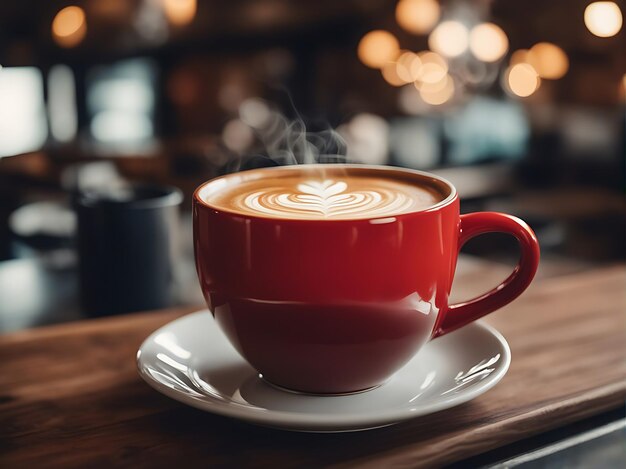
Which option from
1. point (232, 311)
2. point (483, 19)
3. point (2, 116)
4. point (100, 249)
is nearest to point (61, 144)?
point (2, 116)

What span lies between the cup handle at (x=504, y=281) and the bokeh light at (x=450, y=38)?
5234mm

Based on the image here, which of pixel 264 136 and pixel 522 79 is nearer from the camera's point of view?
pixel 264 136

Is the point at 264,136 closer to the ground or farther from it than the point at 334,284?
closer to the ground

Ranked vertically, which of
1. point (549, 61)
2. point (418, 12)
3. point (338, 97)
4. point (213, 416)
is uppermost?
point (418, 12)

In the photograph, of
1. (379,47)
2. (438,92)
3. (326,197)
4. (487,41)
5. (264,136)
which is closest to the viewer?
(326,197)

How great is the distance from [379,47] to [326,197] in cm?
540

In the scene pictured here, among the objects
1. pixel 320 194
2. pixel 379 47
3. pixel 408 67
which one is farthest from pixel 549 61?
pixel 320 194

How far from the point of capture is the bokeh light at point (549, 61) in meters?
5.45

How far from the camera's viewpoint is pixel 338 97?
6121mm

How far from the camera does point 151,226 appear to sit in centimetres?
76

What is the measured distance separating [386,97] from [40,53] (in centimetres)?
281

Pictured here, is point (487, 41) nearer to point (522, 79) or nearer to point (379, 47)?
point (522, 79)

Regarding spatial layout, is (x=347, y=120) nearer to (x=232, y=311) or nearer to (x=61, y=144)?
(x=61, y=144)

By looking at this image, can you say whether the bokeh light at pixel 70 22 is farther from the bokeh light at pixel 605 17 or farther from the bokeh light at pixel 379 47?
the bokeh light at pixel 605 17
